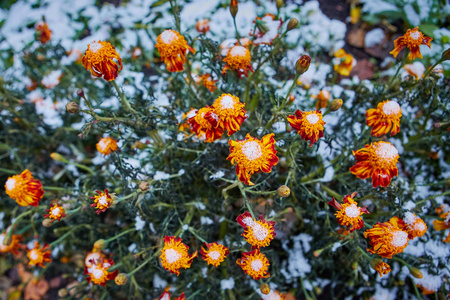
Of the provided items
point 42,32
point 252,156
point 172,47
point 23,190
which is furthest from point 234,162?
point 42,32

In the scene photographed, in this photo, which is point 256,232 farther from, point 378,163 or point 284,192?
point 378,163

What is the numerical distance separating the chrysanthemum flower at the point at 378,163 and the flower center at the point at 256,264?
39 centimetres

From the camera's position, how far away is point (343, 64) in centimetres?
158

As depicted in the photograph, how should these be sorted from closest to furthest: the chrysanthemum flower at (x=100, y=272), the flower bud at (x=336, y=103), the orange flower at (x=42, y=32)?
the flower bud at (x=336, y=103)
the chrysanthemum flower at (x=100, y=272)
the orange flower at (x=42, y=32)

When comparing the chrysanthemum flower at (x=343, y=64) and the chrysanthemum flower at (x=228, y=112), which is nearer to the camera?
the chrysanthemum flower at (x=228, y=112)

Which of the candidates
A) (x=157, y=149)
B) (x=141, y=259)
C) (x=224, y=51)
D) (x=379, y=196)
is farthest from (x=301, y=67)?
(x=141, y=259)

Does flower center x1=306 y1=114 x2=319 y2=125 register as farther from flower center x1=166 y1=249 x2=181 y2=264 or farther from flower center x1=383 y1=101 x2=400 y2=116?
flower center x1=166 y1=249 x2=181 y2=264

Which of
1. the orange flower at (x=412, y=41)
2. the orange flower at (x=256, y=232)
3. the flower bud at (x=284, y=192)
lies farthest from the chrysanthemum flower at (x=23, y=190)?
the orange flower at (x=412, y=41)

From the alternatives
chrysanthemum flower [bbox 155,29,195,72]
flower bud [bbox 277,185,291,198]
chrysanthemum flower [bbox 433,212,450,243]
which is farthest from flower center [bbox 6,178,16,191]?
chrysanthemum flower [bbox 433,212,450,243]

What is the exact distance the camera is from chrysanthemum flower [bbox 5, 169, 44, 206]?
3.55 ft

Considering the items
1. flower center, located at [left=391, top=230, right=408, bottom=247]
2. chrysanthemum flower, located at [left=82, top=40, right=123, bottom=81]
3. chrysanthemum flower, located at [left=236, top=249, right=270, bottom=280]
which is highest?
chrysanthemum flower, located at [left=82, top=40, right=123, bottom=81]

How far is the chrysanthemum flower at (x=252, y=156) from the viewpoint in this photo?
0.89 metres

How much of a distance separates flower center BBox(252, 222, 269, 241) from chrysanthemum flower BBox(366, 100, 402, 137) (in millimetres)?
463

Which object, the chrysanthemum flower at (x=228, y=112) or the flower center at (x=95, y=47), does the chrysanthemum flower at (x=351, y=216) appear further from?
the flower center at (x=95, y=47)
